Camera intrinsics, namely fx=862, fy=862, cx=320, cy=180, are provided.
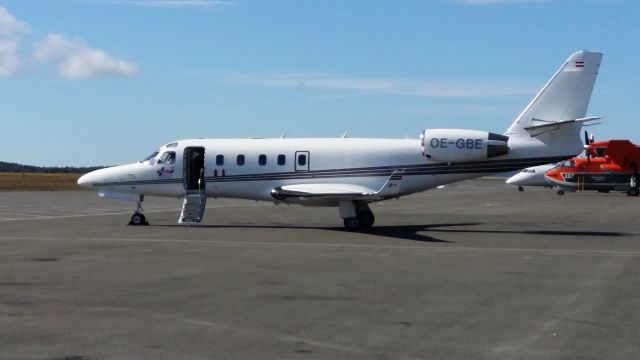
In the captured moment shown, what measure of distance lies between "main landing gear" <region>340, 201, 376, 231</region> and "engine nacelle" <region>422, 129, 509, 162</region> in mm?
2794

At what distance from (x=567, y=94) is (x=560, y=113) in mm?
606

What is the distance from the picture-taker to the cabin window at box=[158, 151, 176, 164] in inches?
1115

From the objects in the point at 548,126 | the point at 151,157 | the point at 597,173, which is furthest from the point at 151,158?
the point at 597,173

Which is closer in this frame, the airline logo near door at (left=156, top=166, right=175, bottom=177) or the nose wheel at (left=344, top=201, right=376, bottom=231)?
the nose wheel at (left=344, top=201, right=376, bottom=231)

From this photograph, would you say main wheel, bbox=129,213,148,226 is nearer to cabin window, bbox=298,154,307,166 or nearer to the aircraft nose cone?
the aircraft nose cone

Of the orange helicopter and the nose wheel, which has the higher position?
the orange helicopter

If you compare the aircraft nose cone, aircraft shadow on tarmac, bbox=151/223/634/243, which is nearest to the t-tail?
aircraft shadow on tarmac, bbox=151/223/634/243

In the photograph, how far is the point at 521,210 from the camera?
41031 millimetres

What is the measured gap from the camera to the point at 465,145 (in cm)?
2577

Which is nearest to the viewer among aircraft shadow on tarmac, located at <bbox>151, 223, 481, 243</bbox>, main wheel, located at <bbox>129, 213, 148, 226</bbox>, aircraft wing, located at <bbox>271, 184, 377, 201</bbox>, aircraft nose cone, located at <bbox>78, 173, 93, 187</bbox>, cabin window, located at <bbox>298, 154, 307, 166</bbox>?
aircraft shadow on tarmac, located at <bbox>151, 223, 481, 243</bbox>

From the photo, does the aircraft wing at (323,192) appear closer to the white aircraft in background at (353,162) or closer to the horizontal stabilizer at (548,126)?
the white aircraft in background at (353,162)

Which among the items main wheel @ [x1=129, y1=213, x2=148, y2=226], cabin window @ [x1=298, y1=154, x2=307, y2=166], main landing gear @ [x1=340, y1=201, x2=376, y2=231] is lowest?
main wheel @ [x1=129, y1=213, x2=148, y2=226]

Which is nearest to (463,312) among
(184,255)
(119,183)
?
(184,255)

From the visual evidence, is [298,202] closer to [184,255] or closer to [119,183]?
[119,183]
